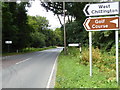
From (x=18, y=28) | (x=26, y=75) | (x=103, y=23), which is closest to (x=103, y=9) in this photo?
(x=103, y=23)

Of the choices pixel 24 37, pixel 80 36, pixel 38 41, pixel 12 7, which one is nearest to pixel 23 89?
pixel 80 36

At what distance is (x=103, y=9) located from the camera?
20.2 feet

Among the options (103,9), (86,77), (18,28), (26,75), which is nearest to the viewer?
(103,9)

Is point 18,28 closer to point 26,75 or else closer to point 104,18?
point 26,75

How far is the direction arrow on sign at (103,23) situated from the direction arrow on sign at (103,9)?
0.84 ft

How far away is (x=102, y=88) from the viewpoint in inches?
200

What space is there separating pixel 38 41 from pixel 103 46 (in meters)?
48.6

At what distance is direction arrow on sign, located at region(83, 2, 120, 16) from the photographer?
5.98 m

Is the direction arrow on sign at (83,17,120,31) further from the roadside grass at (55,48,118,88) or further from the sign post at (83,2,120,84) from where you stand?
the roadside grass at (55,48,118,88)

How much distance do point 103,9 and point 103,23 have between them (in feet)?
1.97

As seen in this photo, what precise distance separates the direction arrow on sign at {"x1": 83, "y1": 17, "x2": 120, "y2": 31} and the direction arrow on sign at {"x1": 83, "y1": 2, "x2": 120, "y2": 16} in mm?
255

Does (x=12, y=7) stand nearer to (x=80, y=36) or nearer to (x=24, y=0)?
(x=24, y=0)

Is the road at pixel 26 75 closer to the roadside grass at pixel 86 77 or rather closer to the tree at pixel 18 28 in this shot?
the roadside grass at pixel 86 77

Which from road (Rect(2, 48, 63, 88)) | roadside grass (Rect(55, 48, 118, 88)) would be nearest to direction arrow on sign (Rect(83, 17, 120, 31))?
roadside grass (Rect(55, 48, 118, 88))
